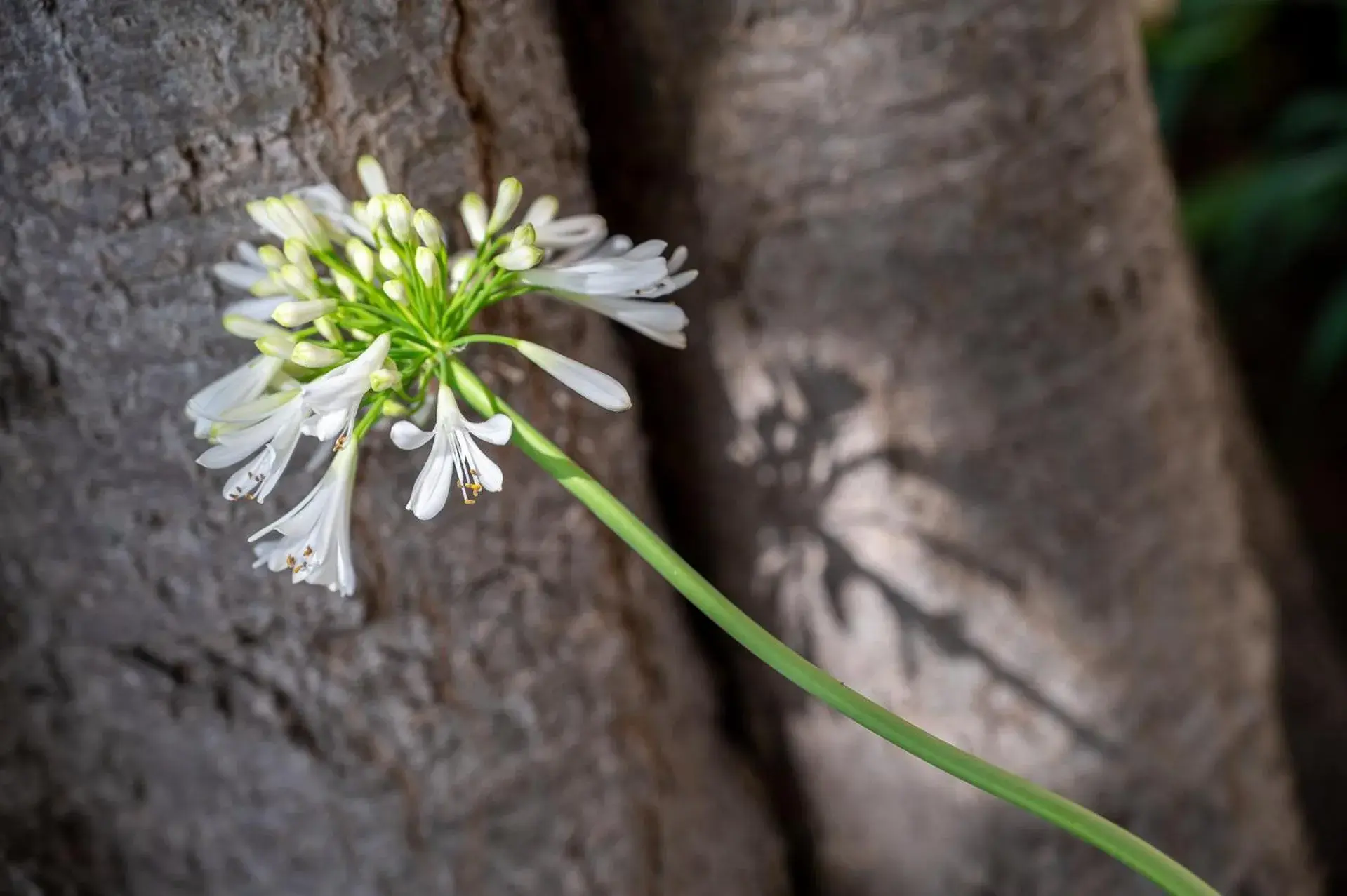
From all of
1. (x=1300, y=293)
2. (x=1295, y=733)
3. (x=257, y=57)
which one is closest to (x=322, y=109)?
(x=257, y=57)

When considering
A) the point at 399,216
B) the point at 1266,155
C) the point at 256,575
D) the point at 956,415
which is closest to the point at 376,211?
the point at 399,216

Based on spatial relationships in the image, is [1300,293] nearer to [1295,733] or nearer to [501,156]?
[1295,733]

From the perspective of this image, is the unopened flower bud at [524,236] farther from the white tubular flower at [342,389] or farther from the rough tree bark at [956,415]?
the rough tree bark at [956,415]

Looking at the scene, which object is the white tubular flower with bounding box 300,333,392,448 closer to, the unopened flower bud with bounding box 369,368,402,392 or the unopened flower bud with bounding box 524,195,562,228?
the unopened flower bud with bounding box 369,368,402,392

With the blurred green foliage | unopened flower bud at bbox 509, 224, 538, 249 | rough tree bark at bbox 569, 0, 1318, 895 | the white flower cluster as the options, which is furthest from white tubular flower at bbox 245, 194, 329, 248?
the blurred green foliage

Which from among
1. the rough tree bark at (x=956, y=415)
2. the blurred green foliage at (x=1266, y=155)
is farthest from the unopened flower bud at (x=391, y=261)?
the blurred green foliage at (x=1266, y=155)

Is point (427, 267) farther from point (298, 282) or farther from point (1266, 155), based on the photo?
point (1266, 155)
